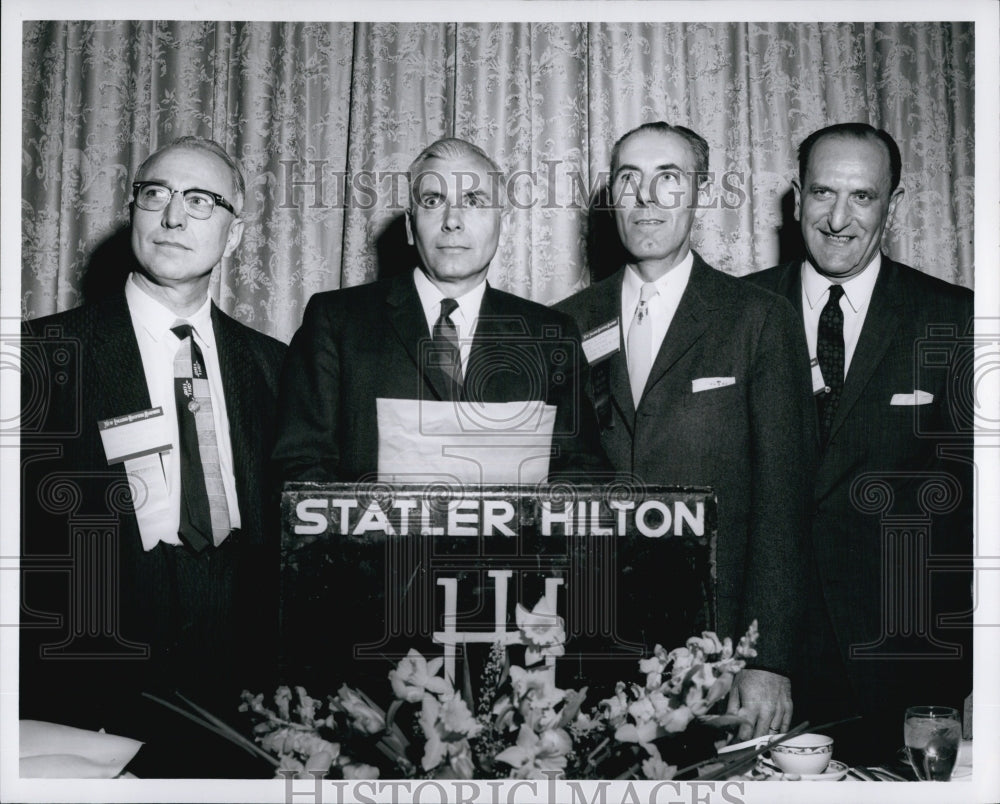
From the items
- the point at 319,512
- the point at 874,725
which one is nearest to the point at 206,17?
the point at 319,512

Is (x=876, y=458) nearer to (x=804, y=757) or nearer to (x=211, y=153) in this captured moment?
(x=804, y=757)

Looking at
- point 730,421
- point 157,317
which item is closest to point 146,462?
point 157,317

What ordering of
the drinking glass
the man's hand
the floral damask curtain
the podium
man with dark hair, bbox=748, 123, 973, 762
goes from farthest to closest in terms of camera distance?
1. the floral damask curtain
2. man with dark hair, bbox=748, 123, 973, 762
3. the man's hand
4. the podium
5. the drinking glass

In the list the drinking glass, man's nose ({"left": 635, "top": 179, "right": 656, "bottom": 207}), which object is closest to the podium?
the drinking glass

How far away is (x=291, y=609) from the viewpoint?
2322mm

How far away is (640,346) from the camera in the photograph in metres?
2.58

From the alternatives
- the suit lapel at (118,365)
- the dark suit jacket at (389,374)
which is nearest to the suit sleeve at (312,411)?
the dark suit jacket at (389,374)

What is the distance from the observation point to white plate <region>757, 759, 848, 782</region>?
88.3 inches

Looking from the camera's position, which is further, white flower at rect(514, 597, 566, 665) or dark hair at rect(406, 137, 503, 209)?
dark hair at rect(406, 137, 503, 209)

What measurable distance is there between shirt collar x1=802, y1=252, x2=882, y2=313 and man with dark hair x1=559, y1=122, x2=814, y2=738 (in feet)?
0.33

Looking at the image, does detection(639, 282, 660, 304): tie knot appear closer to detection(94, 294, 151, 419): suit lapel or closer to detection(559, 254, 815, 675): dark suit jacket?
detection(559, 254, 815, 675): dark suit jacket

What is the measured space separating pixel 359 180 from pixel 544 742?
151 cm

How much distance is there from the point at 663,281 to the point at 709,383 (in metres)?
0.30

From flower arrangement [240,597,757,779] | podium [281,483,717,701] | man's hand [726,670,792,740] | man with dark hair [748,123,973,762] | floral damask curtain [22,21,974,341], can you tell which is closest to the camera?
flower arrangement [240,597,757,779]
